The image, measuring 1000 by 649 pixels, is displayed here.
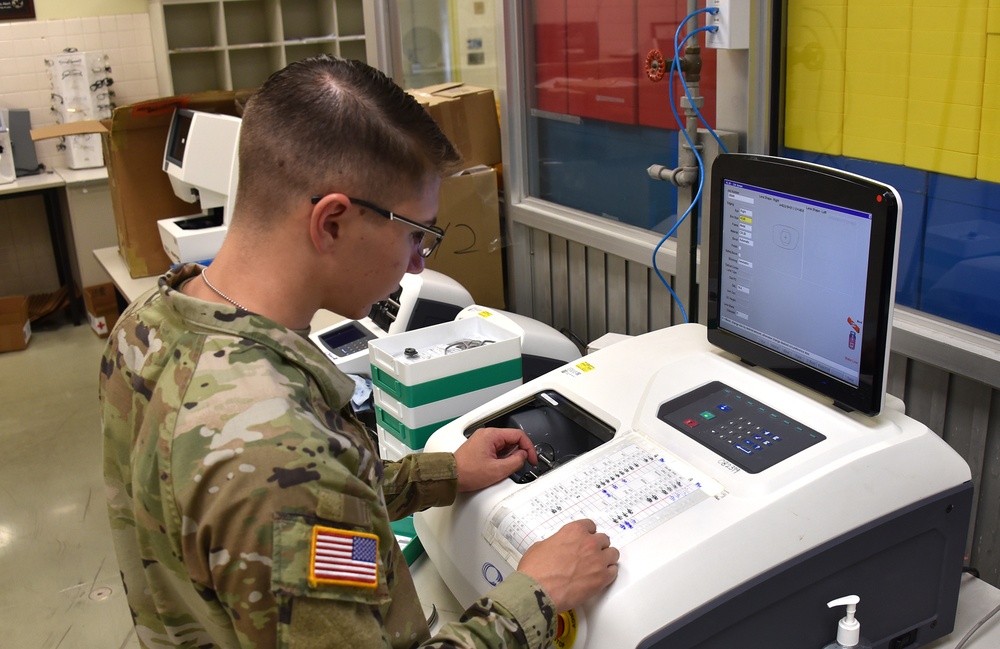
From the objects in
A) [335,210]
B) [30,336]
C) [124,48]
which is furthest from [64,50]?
[335,210]

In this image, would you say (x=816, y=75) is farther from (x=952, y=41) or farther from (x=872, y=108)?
(x=952, y=41)

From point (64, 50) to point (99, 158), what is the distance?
0.80 meters

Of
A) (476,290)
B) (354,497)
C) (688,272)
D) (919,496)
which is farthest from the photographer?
(476,290)

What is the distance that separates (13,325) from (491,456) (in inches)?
177

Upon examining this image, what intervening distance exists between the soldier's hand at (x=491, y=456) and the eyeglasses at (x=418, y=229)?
0.34m

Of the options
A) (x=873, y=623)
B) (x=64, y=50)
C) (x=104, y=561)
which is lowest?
(x=104, y=561)

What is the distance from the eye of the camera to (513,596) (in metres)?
0.97

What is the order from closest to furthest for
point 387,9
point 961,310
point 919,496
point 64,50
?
1. point 919,496
2. point 961,310
3. point 387,9
4. point 64,50

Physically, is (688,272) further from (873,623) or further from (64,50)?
(64,50)

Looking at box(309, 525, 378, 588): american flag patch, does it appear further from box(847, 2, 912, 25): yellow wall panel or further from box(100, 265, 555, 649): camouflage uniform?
box(847, 2, 912, 25): yellow wall panel

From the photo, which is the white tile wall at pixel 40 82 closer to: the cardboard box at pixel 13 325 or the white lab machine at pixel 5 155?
the white lab machine at pixel 5 155

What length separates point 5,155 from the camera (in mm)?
4992

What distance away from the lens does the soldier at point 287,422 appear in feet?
2.58

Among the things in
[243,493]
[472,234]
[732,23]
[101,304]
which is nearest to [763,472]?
[243,493]
